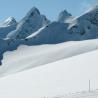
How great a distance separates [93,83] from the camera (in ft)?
79.5

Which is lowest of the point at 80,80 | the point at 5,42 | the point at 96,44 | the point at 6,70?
the point at 80,80

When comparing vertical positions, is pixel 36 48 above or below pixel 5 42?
below

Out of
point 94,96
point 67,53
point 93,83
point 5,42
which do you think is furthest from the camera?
point 5,42

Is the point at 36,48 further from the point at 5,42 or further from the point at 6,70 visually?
the point at 5,42

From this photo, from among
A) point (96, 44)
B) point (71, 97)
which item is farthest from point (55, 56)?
point (71, 97)

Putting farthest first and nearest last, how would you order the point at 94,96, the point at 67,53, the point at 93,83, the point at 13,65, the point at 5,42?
1. the point at 5,42
2. the point at 13,65
3. the point at 67,53
4. the point at 93,83
5. the point at 94,96

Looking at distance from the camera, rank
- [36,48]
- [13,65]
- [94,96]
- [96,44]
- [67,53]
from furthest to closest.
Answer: [36,48] → [13,65] → [96,44] → [67,53] → [94,96]

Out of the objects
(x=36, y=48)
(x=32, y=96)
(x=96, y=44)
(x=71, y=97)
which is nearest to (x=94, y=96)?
(x=71, y=97)

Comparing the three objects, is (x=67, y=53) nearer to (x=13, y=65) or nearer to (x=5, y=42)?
(x=13, y=65)

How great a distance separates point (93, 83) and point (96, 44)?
60.5 m

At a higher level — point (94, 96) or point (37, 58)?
point (37, 58)

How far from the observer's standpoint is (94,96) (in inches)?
623

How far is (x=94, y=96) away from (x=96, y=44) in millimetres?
68967

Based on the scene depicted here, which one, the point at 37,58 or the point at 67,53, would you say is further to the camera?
the point at 37,58
